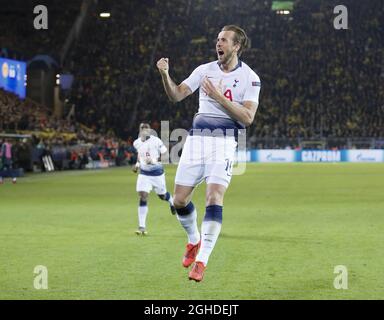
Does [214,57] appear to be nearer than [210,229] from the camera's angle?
No

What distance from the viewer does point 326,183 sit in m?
28.6

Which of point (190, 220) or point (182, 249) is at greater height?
point (190, 220)

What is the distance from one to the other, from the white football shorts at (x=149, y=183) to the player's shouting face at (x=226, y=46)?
6144 millimetres

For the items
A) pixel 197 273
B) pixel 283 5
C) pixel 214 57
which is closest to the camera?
pixel 197 273

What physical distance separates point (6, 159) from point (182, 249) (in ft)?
68.8

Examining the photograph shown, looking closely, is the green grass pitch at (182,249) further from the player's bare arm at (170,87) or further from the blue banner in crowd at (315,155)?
the blue banner in crowd at (315,155)

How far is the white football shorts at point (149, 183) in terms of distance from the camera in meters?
14.1

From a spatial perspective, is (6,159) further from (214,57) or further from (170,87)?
(214,57)

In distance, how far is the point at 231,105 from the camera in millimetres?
7832

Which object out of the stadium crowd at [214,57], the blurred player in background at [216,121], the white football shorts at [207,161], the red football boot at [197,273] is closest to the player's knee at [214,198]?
the blurred player in background at [216,121]

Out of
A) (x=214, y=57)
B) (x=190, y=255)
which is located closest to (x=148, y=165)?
(x=190, y=255)

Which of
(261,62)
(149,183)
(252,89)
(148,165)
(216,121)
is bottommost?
(149,183)

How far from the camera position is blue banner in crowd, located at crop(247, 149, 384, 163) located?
2196 inches

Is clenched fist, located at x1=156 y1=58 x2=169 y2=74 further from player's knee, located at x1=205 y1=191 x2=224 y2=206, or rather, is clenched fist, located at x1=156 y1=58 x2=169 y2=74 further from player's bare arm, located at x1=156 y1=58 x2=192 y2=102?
player's knee, located at x1=205 y1=191 x2=224 y2=206
